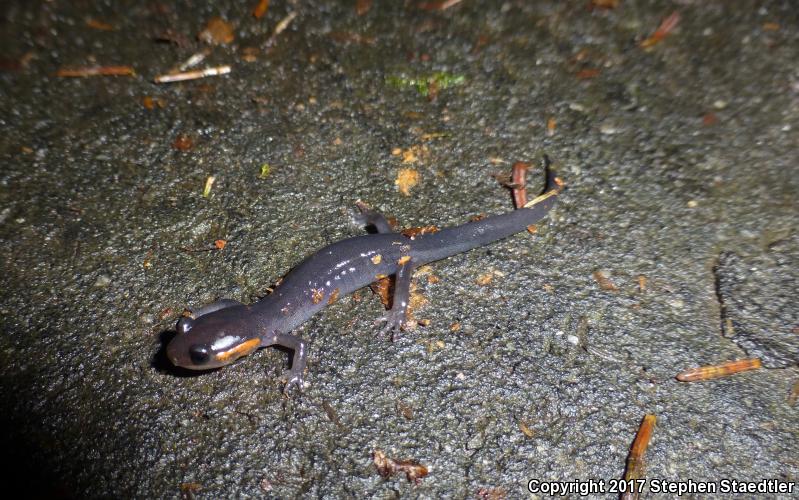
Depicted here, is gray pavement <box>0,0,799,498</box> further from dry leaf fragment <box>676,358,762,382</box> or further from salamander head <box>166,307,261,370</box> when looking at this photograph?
salamander head <box>166,307,261,370</box>

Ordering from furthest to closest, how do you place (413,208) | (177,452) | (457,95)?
(457,95) → (413,208) → (177,452)

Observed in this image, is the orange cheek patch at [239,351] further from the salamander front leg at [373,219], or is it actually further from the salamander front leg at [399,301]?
the salamander front leg at [373,219]

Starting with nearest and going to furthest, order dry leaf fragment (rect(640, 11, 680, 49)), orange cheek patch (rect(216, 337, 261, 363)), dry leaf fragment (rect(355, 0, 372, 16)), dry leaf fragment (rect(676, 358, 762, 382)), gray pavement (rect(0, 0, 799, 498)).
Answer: gray pavement (rect(0, 0, 799, 498)) < orange cheek patch (rect(216, 337, 261, 363)) < dry leaf fragment (rect(676, 358, 762, 382)) < dry leaf fragment (rect(640, 11, 680, 49)) < dry leaf fragment (rect(355, 0, 372, 16))

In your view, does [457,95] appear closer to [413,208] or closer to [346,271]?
[413,208]

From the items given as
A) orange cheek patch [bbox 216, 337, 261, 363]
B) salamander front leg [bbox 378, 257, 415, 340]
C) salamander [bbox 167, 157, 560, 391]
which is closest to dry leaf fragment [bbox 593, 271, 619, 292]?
salamander [bbox 167, 157, 560, 391]

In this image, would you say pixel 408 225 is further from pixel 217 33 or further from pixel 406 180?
pixel 217 33

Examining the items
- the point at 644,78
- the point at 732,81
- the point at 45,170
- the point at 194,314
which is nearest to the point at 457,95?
the point at 644,78

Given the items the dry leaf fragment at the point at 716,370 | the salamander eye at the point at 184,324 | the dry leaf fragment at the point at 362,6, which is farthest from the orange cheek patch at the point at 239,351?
the dry leaf fragment at the point at 362,6
